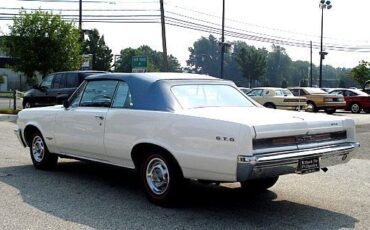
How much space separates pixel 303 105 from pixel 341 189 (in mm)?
19287

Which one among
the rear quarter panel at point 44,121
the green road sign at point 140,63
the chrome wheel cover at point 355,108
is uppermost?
the green road sign at point 140,63

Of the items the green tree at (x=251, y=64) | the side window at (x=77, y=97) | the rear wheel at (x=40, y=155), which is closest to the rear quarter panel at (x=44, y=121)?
the rear wheel at (x=40, y=155)

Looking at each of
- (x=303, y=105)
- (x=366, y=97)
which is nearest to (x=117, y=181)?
(x=303, y=105)

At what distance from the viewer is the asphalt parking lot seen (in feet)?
17.5

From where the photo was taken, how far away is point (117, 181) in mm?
7480

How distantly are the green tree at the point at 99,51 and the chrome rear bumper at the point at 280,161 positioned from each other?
68682 millimetres

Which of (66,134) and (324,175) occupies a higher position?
(66,134)

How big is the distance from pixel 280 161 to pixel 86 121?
296 centimetres

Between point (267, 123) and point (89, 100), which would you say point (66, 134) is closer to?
point (89, 100)

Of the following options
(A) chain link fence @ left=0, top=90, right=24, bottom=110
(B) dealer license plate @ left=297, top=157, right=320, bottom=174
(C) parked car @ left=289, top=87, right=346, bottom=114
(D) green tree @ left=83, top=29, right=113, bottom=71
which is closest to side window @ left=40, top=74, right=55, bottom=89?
(A) chain link fence @ left=0, top=90, right=24, bottom=110

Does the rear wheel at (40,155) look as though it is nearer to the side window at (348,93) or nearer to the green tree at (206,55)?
the side window at (348,93)

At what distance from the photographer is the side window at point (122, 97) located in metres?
6.53

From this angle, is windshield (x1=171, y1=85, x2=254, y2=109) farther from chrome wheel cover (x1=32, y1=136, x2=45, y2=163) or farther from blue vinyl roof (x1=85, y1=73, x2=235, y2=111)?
chrome wheel cover (x1=32, y1=136, x2=45, y2=163)

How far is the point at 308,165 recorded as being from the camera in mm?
5566
